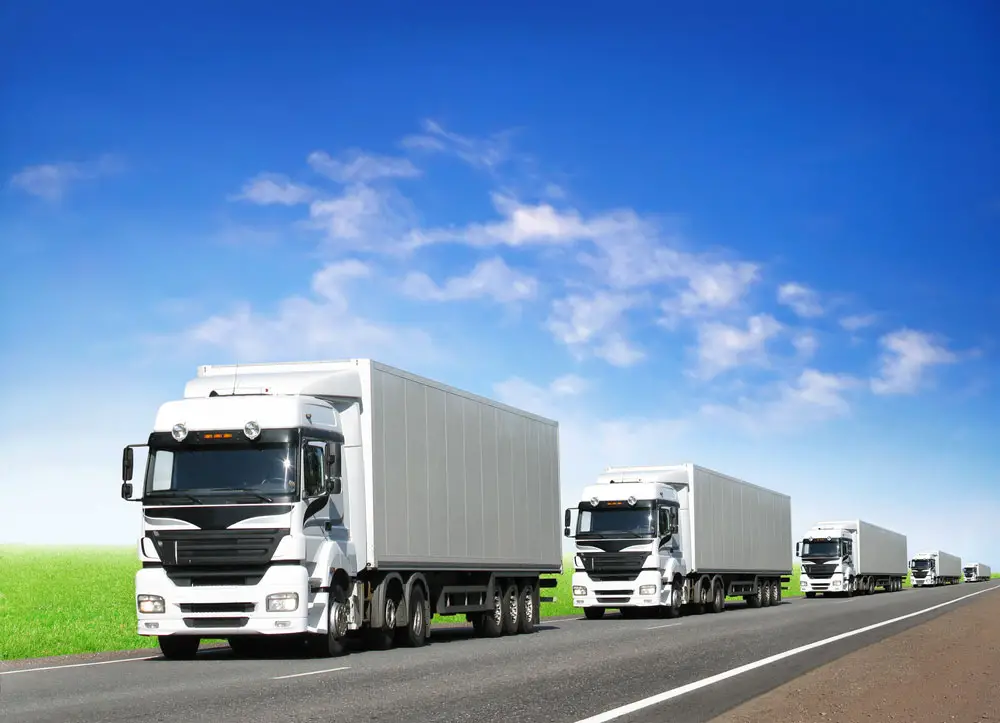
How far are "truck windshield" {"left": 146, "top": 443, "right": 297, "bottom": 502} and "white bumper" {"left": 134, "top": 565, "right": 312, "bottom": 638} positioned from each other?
1055 mm

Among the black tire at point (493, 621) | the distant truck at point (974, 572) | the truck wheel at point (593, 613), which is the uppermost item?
the black tire at point (493, 621)

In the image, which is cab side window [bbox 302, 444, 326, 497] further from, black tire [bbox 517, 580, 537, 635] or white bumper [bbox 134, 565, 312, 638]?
black tire [bbox 517, 580, 537, 635]

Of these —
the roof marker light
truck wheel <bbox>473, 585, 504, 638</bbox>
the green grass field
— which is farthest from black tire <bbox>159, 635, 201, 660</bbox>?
truck wheel <bbox>473, 585, 504, 638</bbox>

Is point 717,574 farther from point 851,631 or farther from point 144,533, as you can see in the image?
point 144,533

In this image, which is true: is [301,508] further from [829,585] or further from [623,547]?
[829,585]

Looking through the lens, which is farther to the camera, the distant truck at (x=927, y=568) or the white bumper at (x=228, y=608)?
the distant truck at (x=927, y=568)

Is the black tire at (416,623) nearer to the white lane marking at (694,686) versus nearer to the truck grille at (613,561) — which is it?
the white lane marking at (694,686)

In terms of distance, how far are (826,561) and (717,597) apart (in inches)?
814

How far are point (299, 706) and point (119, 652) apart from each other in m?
9.76

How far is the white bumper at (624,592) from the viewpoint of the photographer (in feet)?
102

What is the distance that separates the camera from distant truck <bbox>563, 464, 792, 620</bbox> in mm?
31219

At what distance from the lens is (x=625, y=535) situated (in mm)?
31359

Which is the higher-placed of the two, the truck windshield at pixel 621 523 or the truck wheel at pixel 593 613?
the truck windshield at pixel 621 523

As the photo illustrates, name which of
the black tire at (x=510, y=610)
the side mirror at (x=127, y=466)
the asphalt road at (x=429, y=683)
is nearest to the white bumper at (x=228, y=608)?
the asphalt road at (x=429, y=683)
